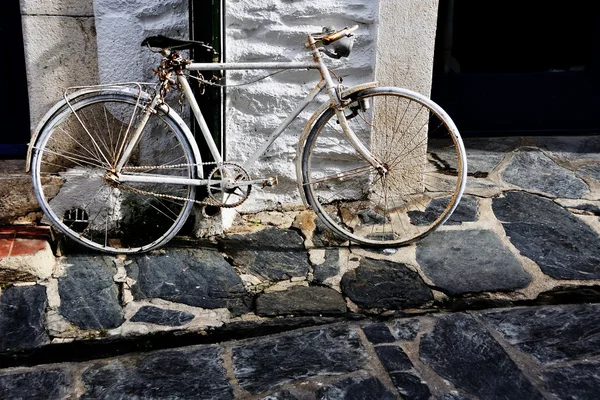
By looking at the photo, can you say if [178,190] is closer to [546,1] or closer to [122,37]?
[122,37]

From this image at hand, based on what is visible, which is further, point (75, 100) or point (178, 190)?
point (178, 190)

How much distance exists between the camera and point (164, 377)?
3.42 metres

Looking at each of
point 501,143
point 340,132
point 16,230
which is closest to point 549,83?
point 501,143

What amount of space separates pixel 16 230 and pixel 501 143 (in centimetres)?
365

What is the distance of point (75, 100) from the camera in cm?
418

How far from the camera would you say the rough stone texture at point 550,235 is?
435 cm

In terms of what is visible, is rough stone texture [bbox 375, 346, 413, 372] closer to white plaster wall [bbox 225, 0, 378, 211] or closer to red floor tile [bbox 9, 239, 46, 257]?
white plaster wall [bbox 225, 0, 378, 211]

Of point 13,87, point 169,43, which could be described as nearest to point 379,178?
point 169,43

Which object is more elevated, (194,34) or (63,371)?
(194,34)

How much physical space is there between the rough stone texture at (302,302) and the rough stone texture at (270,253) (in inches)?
7.8

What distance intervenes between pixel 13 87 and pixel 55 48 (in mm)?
505

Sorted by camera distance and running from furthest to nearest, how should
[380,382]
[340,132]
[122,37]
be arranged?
[340,132] < [122,37] < [380,382]

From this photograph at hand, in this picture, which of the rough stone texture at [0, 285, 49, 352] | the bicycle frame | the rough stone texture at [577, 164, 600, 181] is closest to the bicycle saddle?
the bicycle frame

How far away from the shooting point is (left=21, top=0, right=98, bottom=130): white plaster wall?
4.42 meters
